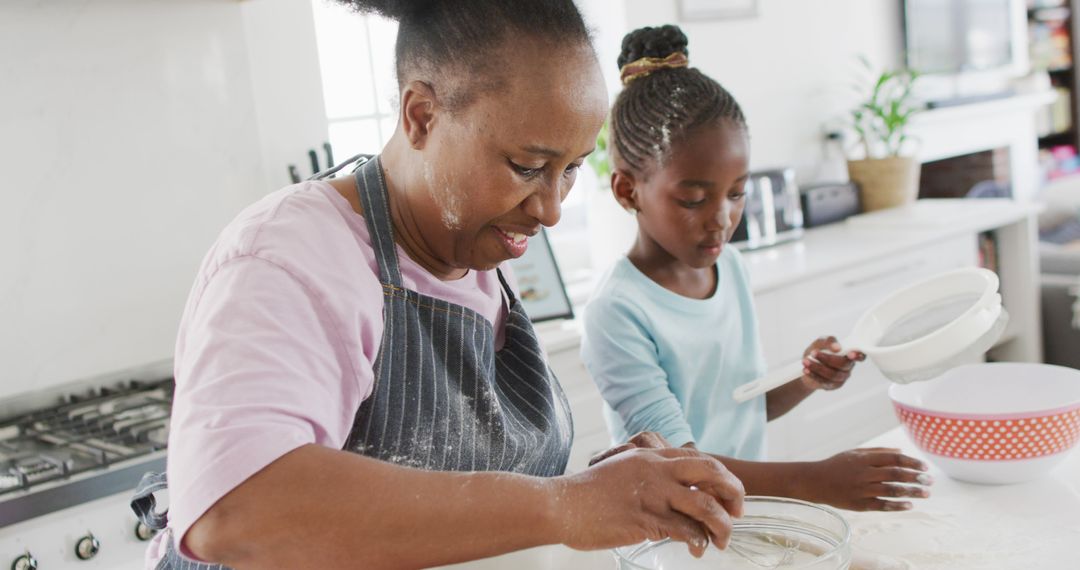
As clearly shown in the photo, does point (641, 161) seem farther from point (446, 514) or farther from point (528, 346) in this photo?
point (446, 514)

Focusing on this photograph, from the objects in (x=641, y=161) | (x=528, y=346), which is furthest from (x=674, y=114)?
(x=528, y=346)

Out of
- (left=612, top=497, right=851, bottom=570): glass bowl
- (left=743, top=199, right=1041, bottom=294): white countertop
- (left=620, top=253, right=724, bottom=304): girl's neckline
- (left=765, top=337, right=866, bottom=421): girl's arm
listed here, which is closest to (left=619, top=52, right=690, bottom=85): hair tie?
(left=620, top=253, right=724, bottom=304): girl's neckline

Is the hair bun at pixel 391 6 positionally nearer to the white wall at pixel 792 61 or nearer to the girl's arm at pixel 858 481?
the girl's arm at pixel 858 481

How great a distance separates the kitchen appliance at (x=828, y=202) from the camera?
3148mm

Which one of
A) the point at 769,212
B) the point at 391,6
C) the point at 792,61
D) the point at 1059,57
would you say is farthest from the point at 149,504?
the point at 1059,57

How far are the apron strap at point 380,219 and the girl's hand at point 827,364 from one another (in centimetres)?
55

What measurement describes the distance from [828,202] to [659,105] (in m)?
2.00

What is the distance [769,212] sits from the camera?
2.89 meters

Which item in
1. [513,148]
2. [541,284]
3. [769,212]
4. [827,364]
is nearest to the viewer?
[513,148]

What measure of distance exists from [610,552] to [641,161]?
2.05 ft

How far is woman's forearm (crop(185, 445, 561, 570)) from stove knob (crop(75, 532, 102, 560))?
3.14 feet

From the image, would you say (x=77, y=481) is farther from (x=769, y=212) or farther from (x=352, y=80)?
(x=769, y=212)

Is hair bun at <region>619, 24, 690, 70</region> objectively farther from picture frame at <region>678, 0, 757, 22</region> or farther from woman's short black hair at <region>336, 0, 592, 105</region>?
picture frame at <region>678, 0, 757, 22</region>

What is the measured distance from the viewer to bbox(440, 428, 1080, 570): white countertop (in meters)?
0.88
